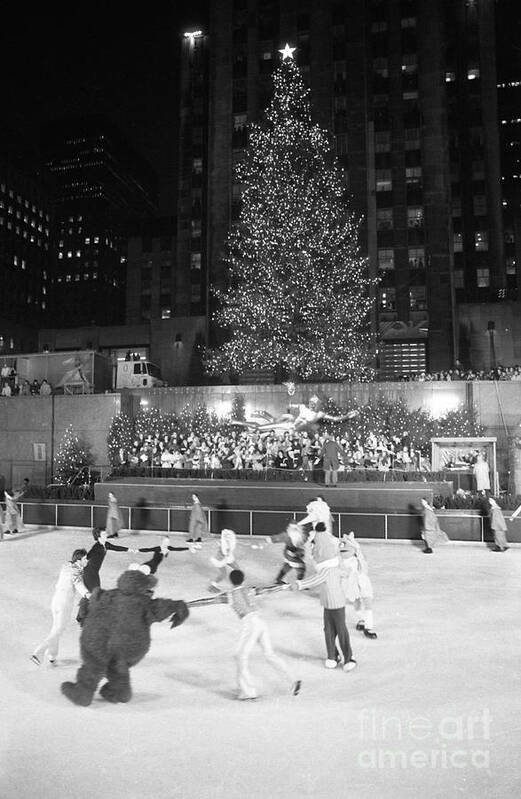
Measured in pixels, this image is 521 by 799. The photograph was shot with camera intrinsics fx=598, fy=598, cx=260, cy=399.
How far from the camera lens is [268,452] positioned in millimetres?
22656

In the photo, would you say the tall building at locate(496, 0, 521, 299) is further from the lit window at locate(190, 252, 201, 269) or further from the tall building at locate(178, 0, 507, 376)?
the lit window at locate(190, 252, 201, 269)

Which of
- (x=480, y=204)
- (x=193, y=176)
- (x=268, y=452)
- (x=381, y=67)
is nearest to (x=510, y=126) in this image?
(x=480, y=204)

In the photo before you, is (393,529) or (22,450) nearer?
(393,529)

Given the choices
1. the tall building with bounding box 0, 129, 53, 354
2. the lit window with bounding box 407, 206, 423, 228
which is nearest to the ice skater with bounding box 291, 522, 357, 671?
the lit window with bounding box 407, 206, 423, 228

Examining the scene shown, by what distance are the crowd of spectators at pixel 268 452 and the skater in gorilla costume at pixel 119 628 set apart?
1522cm

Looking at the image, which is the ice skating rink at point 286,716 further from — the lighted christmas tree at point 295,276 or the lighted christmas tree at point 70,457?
the lighted christmas tree at point 295,276

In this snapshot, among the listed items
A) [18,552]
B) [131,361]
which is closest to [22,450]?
[131,361]

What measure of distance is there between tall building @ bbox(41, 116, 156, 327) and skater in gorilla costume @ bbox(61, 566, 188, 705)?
324 feet

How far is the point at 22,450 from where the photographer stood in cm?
2797

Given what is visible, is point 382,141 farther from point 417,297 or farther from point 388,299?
point 417,297

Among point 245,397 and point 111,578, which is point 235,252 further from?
point 111,578

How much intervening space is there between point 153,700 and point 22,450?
78.6ft

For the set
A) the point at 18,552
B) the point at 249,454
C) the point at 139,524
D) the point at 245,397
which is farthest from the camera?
the point at 245,397

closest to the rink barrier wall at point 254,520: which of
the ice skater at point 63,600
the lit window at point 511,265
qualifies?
the ice skater at point 63,600
